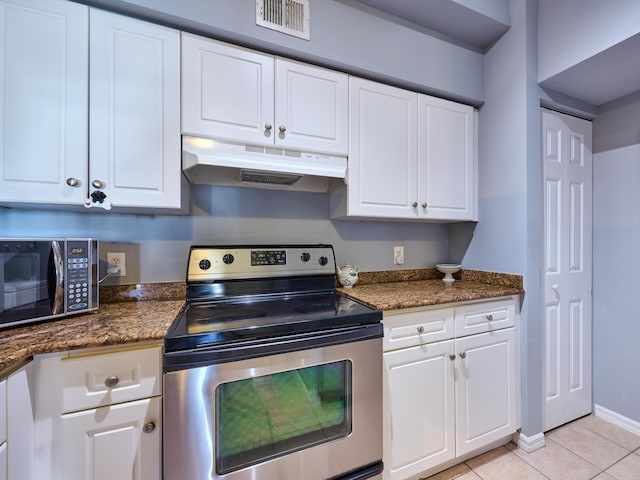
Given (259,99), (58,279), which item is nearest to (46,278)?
(58,279)

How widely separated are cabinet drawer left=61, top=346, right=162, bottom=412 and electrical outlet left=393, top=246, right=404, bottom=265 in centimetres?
153

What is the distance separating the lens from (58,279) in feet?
3.38

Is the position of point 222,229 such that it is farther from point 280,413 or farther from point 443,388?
point 443,388

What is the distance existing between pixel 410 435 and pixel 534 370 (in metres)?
0.92

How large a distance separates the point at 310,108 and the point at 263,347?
1.17 metres

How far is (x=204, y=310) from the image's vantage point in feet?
3.99

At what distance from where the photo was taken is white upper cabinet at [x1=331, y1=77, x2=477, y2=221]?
60.1 inches

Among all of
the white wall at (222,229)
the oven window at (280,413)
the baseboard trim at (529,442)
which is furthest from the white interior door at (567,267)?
the oven window at (280,413)

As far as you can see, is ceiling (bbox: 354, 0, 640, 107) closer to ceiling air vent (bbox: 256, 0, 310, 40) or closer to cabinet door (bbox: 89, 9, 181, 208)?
ceiling air vent (bbox: 256, 0, 310, 40)

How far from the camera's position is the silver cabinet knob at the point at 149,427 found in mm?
901

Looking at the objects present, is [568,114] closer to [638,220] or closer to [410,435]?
[638,220]

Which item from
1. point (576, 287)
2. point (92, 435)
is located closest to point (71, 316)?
point (92, 435)

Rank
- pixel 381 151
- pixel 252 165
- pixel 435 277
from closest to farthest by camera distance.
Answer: pixel 252 165
pixel 381 151
pixel 435 277

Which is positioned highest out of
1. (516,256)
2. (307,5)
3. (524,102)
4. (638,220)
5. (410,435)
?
(307,5)
